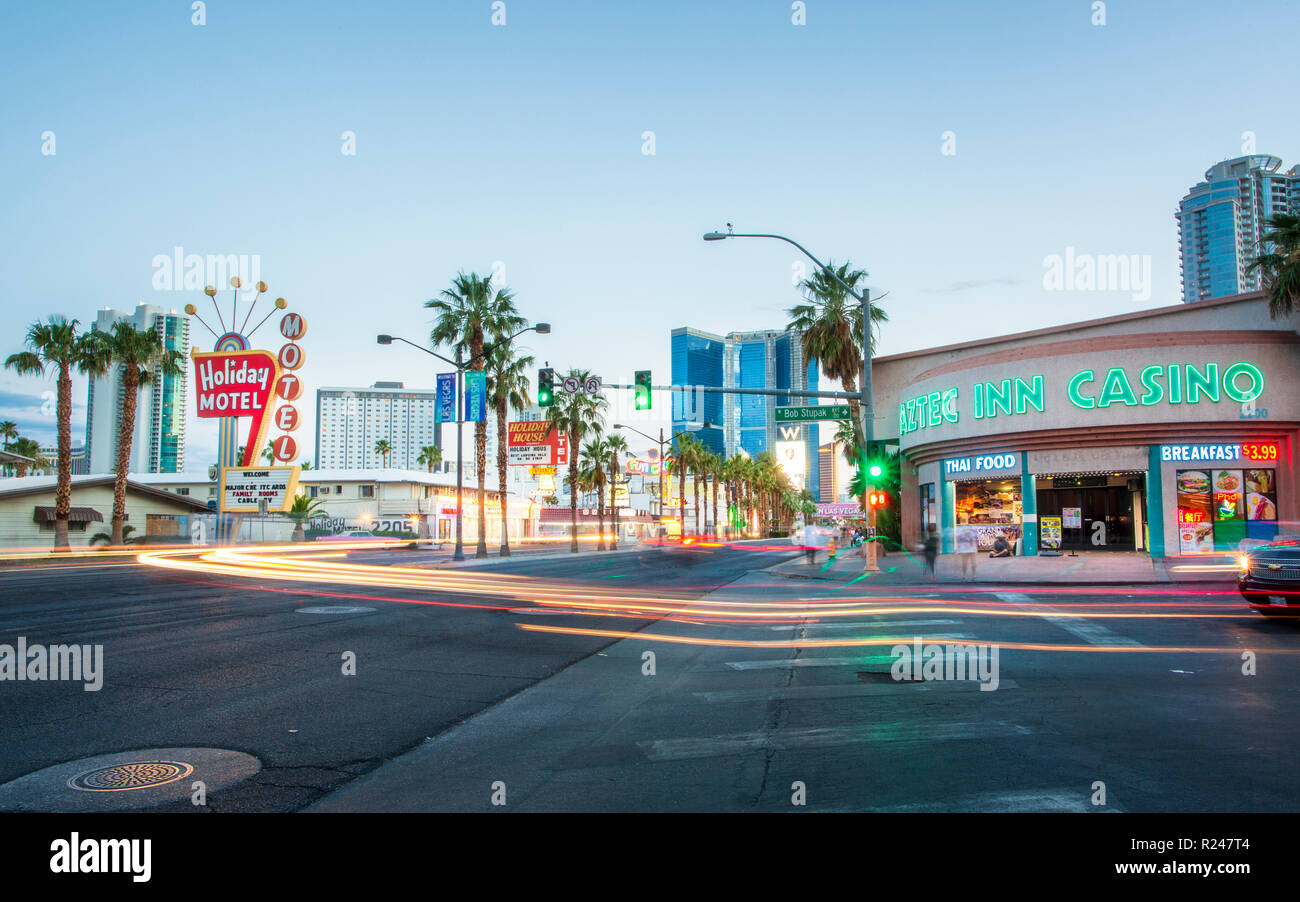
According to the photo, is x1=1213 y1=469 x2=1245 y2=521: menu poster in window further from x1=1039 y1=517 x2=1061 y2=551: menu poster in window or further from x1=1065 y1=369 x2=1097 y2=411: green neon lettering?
x1=1039 y1=517 x2=1061 y2=551: menu poster in window

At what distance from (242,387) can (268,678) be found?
138 ft

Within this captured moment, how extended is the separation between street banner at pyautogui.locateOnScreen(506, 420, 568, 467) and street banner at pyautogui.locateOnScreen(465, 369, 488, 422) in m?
13.0

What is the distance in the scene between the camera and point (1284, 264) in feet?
102

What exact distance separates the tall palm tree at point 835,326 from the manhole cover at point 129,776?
40.9 metres

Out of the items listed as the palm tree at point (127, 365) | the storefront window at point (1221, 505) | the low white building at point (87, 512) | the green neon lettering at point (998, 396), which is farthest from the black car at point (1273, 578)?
the low white building at point (87, 512)

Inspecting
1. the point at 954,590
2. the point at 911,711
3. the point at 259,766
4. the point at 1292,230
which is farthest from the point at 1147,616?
the point at 1292,230

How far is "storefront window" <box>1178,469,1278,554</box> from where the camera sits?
31.9 meters

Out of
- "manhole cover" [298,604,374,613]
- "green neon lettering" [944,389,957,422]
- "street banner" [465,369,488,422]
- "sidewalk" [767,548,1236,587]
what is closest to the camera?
"manhole cover" [298,604,374,613]

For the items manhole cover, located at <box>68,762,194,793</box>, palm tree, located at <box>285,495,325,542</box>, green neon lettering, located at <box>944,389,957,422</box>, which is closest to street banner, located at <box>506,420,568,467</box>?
palm tree, located at <box>285,495,325,542</box>

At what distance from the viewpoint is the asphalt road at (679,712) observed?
550 centimetres

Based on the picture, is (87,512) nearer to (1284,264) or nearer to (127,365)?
(127,365)

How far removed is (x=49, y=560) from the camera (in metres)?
38.2
